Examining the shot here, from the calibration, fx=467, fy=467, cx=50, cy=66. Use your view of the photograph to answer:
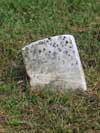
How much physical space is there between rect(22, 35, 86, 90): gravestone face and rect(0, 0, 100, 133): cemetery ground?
10cm

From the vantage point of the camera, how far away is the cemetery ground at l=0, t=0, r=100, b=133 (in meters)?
3.84

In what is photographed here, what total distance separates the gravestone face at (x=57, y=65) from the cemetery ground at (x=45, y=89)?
0.31 feet

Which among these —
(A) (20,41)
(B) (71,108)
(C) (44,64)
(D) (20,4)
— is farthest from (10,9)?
(B) (71,108)

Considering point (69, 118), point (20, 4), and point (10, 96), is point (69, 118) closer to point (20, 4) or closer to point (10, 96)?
point (10, 96)

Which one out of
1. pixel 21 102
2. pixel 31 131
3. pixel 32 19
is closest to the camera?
pixel 31 131

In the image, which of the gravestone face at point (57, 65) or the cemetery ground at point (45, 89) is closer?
the cemetery ground at point (45, 89)

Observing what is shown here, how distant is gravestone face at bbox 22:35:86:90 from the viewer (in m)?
4.23

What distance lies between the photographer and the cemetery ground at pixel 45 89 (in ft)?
12.6

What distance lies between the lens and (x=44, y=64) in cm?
428

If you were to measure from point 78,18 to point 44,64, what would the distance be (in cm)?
163

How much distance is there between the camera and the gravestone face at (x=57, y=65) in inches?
166

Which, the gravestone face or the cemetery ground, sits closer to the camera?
the cemetery ground

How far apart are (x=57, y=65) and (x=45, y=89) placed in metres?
0.24

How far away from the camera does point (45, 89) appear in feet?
13.9
